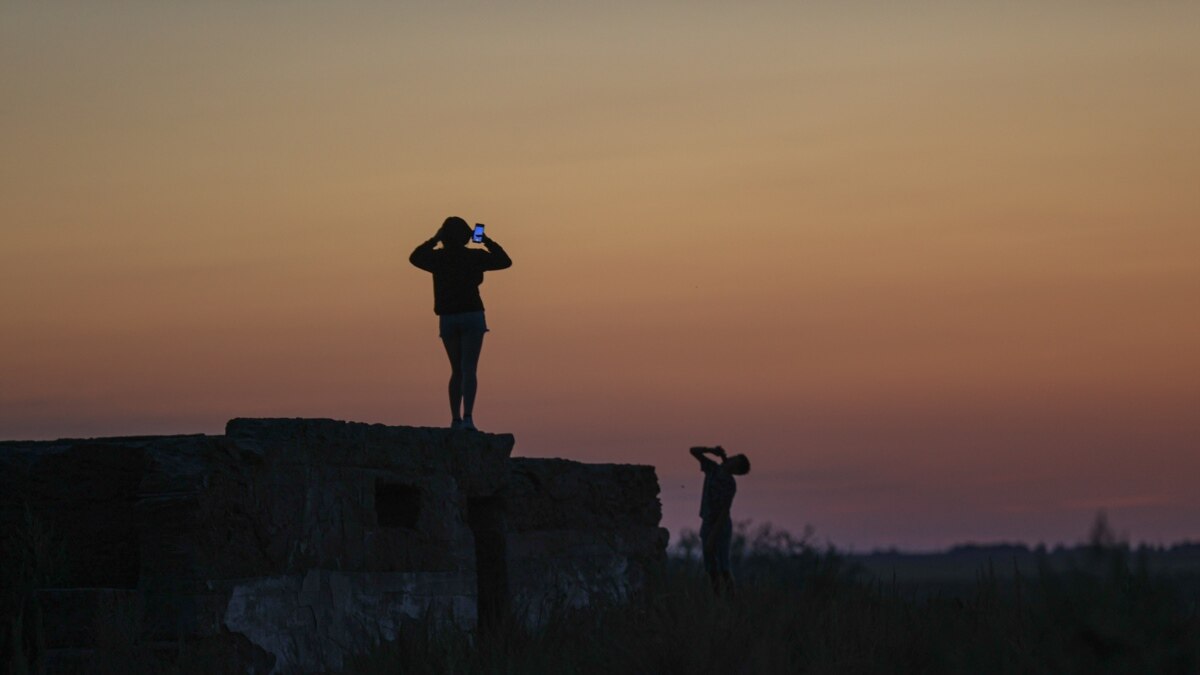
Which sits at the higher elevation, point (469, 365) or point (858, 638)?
point (469, 365)

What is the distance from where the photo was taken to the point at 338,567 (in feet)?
37.6

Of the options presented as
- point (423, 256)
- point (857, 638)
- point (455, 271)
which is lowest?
point (857, 638)

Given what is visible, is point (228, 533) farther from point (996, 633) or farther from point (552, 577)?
point (996, 633)

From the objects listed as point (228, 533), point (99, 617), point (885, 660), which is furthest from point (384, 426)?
point (885, 660)

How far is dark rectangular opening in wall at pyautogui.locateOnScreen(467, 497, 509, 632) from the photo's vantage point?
522 inches

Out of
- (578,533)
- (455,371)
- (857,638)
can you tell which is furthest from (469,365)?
(857,638)

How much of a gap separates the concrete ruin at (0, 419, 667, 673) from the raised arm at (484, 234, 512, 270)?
1411 mm

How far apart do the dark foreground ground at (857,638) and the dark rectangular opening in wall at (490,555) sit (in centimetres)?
47

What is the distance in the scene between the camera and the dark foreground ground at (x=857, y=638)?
9773 millimetres

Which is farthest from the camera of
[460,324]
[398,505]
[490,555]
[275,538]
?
[460,324]

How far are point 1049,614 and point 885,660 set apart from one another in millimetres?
1161

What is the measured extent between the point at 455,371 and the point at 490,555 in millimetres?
1506

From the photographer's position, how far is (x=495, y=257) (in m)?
13.7

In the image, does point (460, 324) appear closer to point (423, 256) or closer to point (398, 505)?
point (423, 256)
